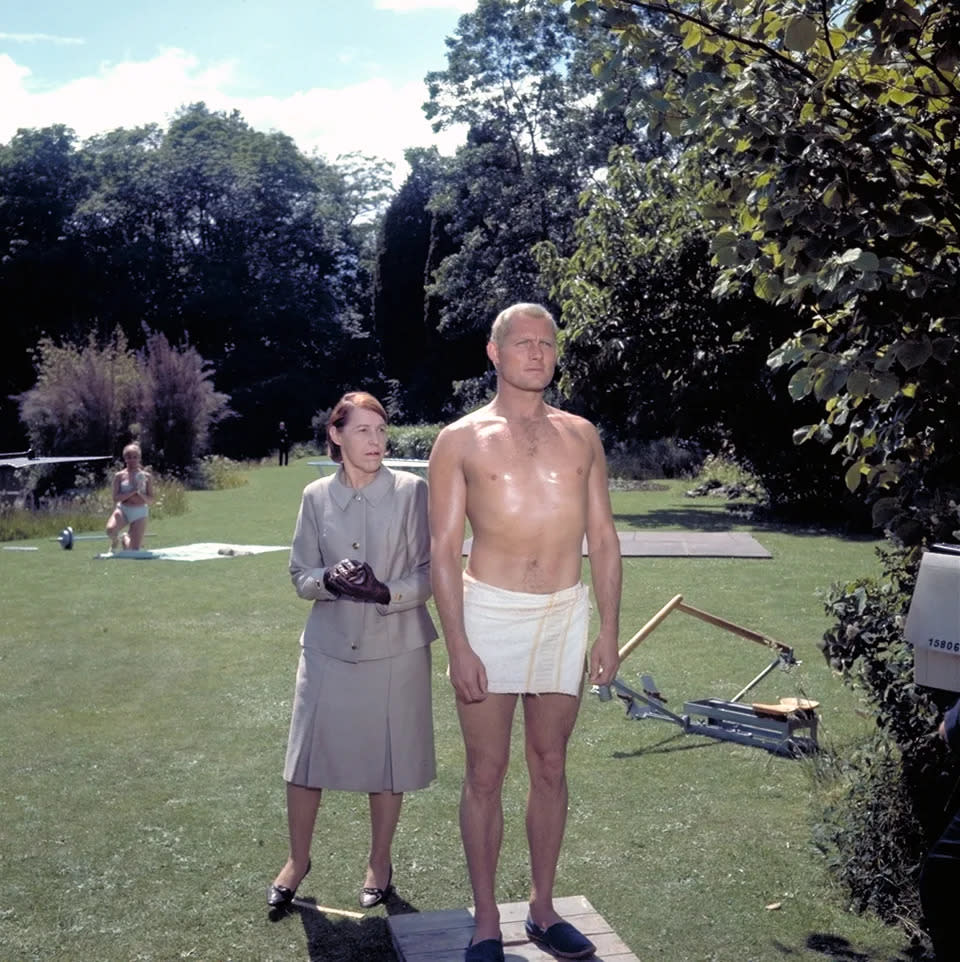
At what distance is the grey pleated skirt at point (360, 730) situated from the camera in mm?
5262

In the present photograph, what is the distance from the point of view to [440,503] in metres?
4.59

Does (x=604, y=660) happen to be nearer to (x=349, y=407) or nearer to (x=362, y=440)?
(x=362, y=440)

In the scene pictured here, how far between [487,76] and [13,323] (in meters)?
28.3

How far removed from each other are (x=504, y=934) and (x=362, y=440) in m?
1.86

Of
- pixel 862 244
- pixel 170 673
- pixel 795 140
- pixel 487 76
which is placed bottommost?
pixel 170 673

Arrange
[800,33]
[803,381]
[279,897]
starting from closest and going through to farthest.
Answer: [803,381] → [800,33] → [279,897]

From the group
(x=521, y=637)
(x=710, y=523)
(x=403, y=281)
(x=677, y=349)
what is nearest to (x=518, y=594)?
(x=521, y=637)

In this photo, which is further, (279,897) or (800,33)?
(279,897)

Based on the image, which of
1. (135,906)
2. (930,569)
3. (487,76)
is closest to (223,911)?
(135,906)

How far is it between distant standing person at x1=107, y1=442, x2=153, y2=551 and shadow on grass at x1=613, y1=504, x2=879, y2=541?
7.16 m

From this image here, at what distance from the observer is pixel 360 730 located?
5.27m

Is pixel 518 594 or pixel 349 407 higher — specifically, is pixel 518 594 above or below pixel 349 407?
below

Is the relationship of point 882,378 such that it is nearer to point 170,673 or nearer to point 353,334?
point 170,673

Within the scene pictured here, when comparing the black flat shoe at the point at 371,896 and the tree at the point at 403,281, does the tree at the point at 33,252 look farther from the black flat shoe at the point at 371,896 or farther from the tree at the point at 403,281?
the black flat shoe at the point at 371,896
